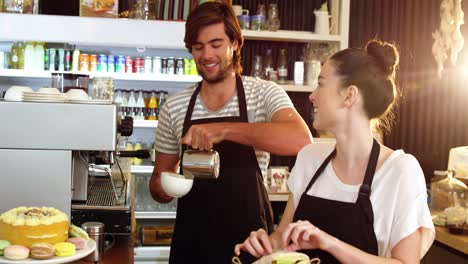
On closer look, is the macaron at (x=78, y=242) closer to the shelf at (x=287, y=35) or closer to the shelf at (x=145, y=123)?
the shelf at (x=145, y=123)

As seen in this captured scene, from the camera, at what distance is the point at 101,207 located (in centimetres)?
192

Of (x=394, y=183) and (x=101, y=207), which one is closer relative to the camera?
(x=394, y=183)

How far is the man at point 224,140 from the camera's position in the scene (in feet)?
7.20

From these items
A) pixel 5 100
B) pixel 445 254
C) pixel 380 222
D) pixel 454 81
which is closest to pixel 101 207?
pixel 5 100

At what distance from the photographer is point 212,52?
2.18 m

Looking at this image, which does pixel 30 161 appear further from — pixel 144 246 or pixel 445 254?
pixel 144 246

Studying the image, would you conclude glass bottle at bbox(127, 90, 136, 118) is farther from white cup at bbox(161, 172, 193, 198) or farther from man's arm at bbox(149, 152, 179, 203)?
white cup at bbox(161, 172, 193, 198)

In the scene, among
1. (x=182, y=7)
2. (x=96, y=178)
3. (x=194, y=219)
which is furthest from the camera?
(x=182, y=7)

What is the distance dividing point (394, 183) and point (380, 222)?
4.5 inches

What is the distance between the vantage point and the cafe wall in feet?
15.3

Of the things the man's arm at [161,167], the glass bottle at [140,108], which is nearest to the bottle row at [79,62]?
the glass bottle at [140,108]

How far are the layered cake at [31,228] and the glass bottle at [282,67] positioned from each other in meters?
2.89

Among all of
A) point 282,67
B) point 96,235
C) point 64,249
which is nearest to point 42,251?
point 64,249

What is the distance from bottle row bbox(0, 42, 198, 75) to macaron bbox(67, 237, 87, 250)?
2.71 m
